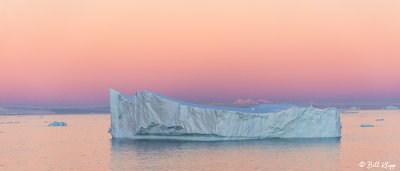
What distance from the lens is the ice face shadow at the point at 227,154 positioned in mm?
27797

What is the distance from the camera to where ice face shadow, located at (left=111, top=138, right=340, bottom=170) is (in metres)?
27.8

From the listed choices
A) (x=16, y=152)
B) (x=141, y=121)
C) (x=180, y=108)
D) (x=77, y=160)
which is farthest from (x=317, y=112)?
(x=16, y=152)

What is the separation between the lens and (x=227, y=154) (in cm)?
3142

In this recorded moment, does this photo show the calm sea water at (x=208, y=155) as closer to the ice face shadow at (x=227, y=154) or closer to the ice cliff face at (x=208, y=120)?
the ice face shadow at (x=227, y=154)

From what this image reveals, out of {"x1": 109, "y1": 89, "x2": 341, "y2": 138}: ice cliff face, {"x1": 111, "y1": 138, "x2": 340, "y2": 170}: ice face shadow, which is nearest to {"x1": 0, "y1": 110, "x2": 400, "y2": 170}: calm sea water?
{"x1": 111, "y1": 138, "x2": 340, "y2": 170}: ice face shadow

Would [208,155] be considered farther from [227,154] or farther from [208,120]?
[208,120]

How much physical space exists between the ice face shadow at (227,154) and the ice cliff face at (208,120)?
2.44 ft

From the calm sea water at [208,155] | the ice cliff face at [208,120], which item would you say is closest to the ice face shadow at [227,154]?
the calm sea water at [208,155]

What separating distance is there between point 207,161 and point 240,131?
802 cm

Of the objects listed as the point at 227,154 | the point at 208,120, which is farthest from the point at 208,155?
the point at 208,120

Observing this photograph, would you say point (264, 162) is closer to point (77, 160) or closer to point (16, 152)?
point (77, 160)

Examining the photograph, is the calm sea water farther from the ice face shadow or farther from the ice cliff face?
the ice cliff face

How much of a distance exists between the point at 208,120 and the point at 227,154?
4.48 m

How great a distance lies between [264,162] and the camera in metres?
28.8
